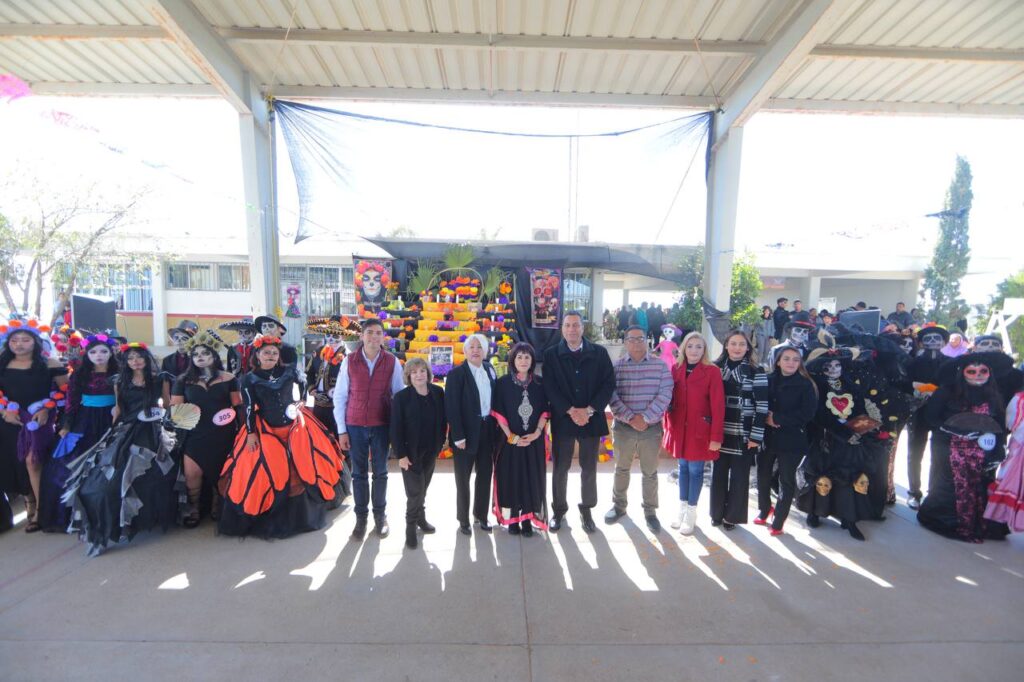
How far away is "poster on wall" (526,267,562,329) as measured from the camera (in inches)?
446

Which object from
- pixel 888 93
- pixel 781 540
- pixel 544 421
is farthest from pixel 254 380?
pixel 888 93

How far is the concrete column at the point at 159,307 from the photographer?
51.7 feet

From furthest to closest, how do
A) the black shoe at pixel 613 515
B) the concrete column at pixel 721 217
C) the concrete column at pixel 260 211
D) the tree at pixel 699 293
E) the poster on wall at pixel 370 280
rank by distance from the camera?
the poster on wall at pixel 370 280
the tree at pixel 699 293
the concrete column at pixel 721 217
the concrete column at pixel 260 211
the black shoe at pixel 613 515

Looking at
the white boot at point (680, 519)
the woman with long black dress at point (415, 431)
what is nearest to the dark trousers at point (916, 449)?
the white boot at point (680, 519)

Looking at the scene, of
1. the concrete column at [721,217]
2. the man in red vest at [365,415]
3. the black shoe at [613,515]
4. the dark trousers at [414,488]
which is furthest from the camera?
the concrete column at [721,217]

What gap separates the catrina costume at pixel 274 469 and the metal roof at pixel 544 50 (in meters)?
4.86

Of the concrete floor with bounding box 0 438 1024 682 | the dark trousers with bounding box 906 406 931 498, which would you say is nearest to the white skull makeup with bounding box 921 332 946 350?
the dark trousers with bounding box 906 406 931 498

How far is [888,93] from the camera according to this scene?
25.2ft

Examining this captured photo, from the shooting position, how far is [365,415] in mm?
3650

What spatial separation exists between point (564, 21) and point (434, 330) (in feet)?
16.5

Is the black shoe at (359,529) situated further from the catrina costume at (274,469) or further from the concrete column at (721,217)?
the concrete column at (721,217)

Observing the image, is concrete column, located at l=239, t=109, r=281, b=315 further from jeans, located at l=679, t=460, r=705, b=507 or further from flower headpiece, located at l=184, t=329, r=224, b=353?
jeans, located at l=679, t=460, r=705, b=507

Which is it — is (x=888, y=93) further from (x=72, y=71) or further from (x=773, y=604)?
(x=72, y=71)

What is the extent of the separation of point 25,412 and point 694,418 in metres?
5.24
